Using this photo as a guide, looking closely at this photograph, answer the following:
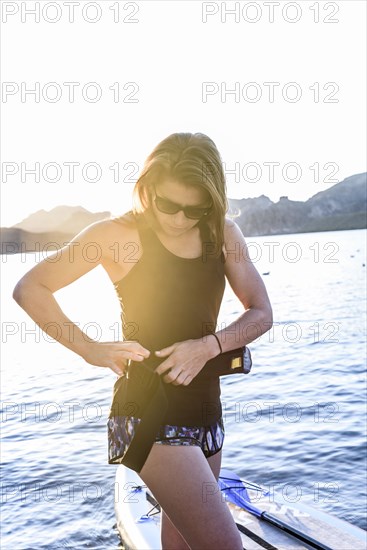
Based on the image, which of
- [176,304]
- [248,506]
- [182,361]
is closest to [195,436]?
[182,361]

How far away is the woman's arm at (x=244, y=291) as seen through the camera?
3055 millimetres

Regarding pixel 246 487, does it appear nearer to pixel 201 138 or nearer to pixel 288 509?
pixel 288 509

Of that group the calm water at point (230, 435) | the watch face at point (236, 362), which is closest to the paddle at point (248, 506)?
the calm water at point (230, 435)

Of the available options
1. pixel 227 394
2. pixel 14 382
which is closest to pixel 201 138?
pixel 227 394

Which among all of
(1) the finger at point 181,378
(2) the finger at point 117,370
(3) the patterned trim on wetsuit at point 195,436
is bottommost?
(3) the patterned trim on wetsuit at point 195,436

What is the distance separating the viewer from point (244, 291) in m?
3.19

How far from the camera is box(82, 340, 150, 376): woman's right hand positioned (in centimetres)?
274

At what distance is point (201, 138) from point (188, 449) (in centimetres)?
145

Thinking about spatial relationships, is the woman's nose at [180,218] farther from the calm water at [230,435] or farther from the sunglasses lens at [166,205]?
the calm water at [230,435]

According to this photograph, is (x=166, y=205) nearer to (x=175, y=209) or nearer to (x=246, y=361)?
(x=175, y=209)

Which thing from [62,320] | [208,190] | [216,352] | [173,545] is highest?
[208,190]

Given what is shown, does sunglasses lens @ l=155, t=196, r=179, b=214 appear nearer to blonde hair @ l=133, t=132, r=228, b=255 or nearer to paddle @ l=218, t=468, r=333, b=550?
blonde hair @ l=133, t=132, r=228, b=255

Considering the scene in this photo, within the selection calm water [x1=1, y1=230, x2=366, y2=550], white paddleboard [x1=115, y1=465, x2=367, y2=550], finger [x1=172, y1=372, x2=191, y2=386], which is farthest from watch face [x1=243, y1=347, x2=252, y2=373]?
calm water [x1=1, y1=230, x2=366, y2=550]

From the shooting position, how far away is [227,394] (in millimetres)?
18688
